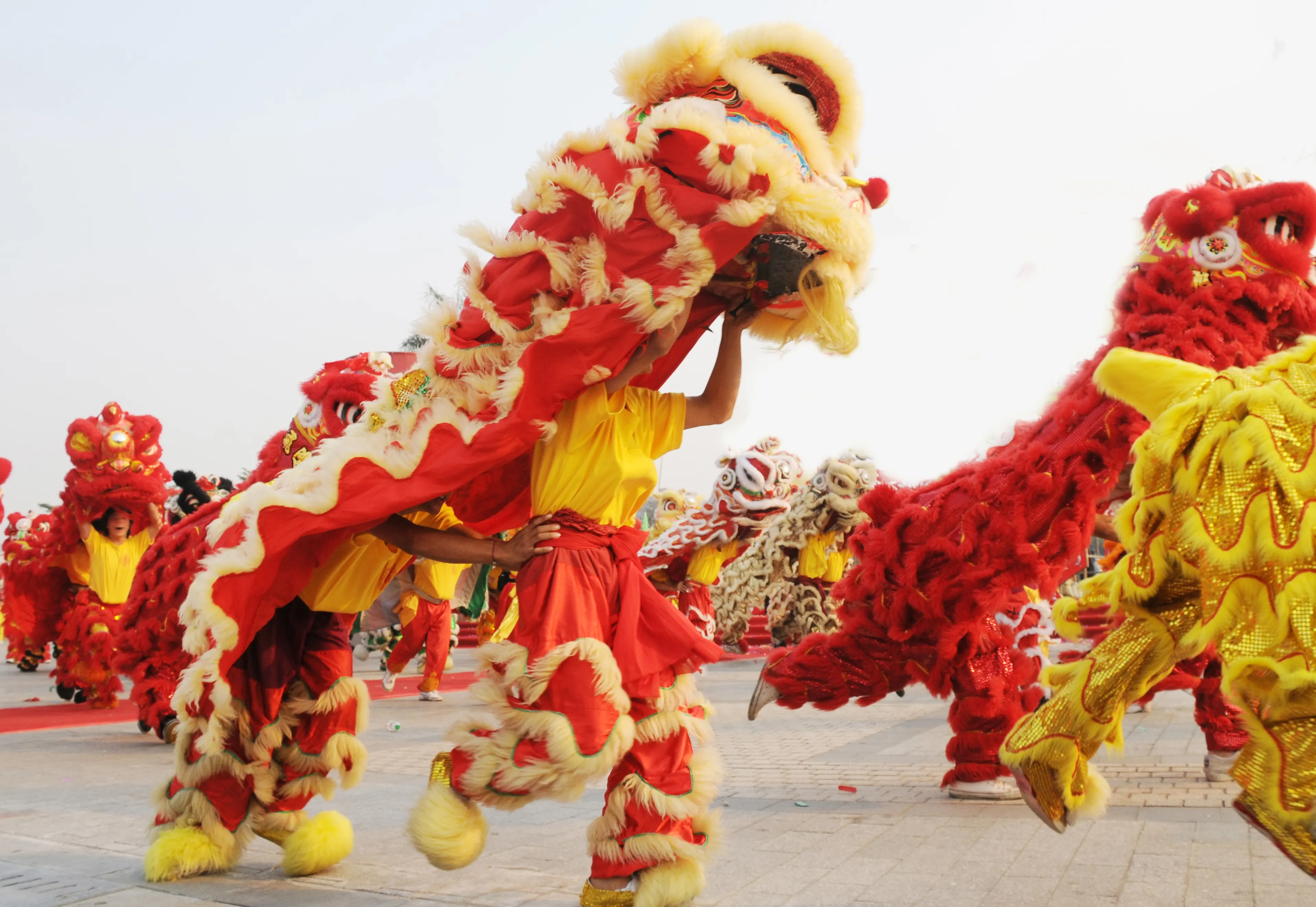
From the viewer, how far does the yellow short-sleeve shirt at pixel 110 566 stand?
315 inches

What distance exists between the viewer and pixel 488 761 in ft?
7.86

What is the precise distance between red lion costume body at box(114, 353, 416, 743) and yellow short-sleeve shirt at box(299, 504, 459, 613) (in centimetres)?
33

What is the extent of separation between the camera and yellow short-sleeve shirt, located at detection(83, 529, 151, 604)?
799 centimetres

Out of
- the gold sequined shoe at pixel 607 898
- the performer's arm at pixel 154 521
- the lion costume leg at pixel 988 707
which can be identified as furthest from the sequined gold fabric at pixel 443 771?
the performer's arm at pixel 154 521

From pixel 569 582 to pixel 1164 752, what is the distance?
14.2 feet

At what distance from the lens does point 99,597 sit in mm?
8023

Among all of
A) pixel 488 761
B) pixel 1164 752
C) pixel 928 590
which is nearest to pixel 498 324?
pixel 488 761

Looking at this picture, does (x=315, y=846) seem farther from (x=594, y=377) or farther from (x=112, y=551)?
(x=112, y=551)

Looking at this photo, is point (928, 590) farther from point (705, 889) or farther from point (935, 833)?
point (705, 889)

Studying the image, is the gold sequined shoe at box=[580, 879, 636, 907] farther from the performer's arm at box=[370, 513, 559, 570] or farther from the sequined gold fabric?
the performer's arm at box=[370, 513, 559, 570]

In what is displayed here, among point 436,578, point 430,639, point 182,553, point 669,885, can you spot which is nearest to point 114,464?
point 430,639

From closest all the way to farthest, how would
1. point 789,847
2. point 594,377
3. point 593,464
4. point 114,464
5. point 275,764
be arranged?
point 594,377
point 593,464
point 275,764
point 789,847
point 114,464

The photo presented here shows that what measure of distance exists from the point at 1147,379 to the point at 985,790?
2247 millimetres

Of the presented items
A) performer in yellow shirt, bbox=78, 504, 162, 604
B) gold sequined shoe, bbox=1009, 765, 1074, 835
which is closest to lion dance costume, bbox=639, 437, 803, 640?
performer in yellow shirt, bbox=78, 504, 162, 604
